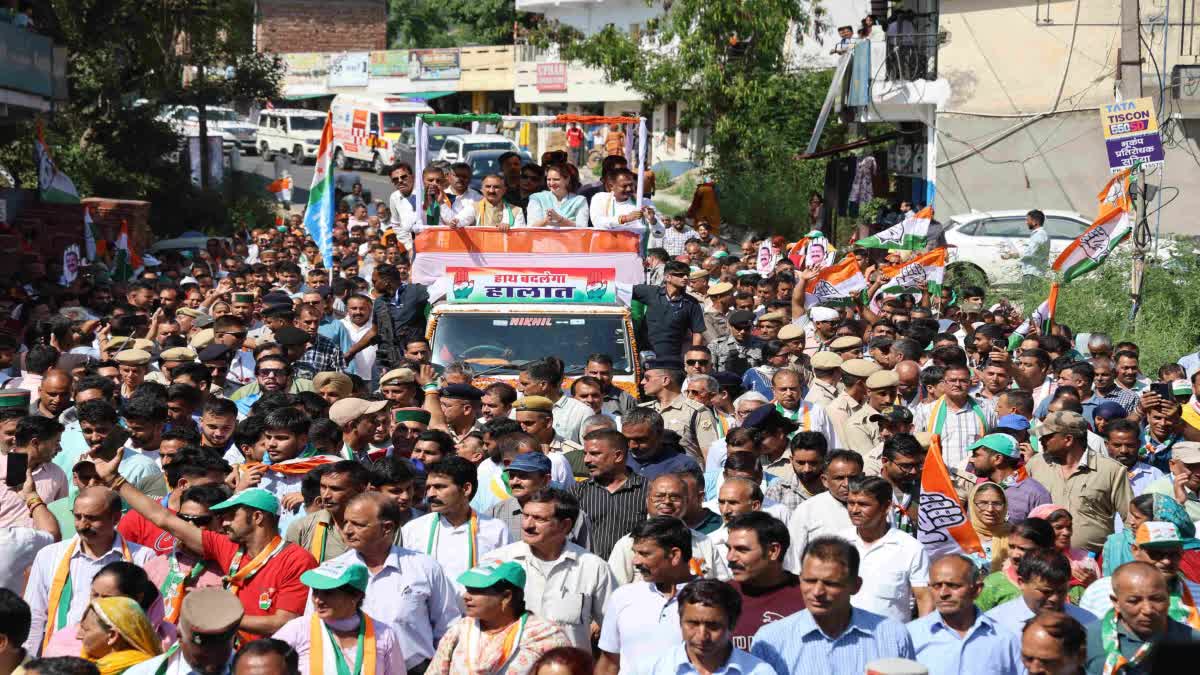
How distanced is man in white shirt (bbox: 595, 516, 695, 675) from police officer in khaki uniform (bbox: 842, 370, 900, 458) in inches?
141

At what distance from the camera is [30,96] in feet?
76.3

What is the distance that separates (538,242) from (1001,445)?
18.3ft

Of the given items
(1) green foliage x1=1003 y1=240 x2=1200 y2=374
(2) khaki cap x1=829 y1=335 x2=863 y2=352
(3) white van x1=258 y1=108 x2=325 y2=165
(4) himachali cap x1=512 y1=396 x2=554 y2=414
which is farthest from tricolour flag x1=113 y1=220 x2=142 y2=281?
(3) white van x1=258 y1=108 x2=325 y2=165

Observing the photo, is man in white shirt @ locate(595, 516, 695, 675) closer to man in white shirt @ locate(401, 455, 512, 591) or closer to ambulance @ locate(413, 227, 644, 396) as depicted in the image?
man in white shirt @ locate(401, 455, 512, 591)

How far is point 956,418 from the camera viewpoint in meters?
10.0

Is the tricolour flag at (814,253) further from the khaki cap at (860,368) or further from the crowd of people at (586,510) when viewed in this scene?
the khaki cap at (860,368)

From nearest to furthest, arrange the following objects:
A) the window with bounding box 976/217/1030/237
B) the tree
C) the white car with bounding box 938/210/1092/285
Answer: the white car with bounding box 938/210/1092/285 < the window with bounding box 976/217/1030/237 < the tree

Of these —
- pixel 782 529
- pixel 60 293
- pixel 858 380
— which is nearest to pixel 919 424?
pixel 858 380

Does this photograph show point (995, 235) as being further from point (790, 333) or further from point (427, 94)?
point (427, 94)

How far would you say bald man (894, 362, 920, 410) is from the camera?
10.7m

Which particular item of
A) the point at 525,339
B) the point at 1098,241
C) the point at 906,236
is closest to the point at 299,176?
the point at 906,236

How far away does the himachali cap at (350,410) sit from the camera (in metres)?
8.78

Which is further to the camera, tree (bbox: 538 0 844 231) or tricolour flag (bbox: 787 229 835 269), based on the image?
tree (bbox: 538 0 844 231)

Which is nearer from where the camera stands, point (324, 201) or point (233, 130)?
point (324, 201)
